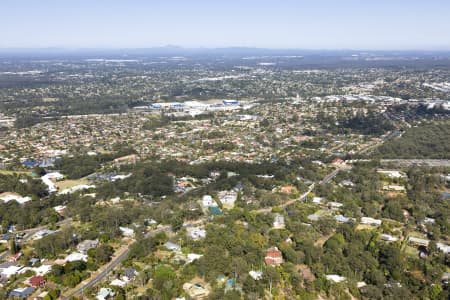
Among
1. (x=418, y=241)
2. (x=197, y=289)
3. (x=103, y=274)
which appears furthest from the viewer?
(x=418, y=241)

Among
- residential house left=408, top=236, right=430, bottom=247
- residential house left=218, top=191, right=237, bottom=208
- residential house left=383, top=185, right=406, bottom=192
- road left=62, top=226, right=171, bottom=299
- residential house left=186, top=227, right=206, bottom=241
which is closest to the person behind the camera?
road left=62, top=226, right=171, bottom=299

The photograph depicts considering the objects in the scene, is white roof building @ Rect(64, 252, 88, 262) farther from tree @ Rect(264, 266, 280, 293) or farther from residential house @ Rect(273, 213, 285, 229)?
residential house @ Rect(273, 213, 285, 229)

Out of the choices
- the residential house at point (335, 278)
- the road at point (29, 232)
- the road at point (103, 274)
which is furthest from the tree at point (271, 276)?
the road at point (29, 232)

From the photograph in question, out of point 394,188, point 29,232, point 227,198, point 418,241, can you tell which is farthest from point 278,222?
point 29,232

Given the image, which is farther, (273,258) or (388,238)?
(388,238)

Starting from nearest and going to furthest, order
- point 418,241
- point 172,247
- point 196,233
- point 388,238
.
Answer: point 172,247
point 418,241
point 388,238
point 196,233

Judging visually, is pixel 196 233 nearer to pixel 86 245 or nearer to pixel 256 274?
pixel 256 274

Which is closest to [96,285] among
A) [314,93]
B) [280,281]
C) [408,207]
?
[280,281]

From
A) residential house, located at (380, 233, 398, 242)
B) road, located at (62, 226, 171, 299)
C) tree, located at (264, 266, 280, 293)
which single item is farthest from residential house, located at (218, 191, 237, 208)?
residential house, located at (380, 233, 398, 242)

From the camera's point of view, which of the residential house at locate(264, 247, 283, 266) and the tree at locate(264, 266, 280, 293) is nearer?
the tree at locate(264, 266, 280, 293)

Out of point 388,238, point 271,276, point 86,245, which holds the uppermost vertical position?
point 271,276

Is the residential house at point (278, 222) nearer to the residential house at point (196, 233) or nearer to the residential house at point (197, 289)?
the residential house at point (196, 233)
